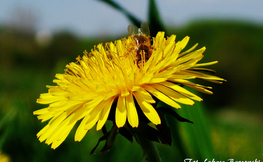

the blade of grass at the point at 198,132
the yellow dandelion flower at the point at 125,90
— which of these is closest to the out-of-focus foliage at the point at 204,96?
the blade of grass at the point at 198,132

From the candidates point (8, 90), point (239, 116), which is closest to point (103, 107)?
point (8, 90)

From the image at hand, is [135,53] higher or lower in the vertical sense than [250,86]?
higher

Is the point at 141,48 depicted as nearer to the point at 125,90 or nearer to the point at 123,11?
the point at 125,90

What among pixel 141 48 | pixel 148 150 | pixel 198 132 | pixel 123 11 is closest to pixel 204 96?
pixel 198 132

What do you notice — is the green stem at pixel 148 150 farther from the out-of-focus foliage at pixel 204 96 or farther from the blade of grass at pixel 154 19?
the out-of-focus foliage at pixel 204 96

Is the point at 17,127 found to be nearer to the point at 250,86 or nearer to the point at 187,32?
the point at 187,32

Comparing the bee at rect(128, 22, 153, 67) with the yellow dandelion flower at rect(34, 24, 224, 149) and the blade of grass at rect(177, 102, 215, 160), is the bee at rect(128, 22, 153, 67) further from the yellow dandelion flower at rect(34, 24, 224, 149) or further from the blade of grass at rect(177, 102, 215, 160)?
the blade of grass at rect(177, 102, 215, 160)

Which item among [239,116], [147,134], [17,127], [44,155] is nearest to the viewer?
[147,134]

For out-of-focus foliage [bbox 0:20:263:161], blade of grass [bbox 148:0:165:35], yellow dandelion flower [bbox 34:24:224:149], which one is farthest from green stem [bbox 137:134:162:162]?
out-of-focus foliage [bbox 0:20:263:161]
